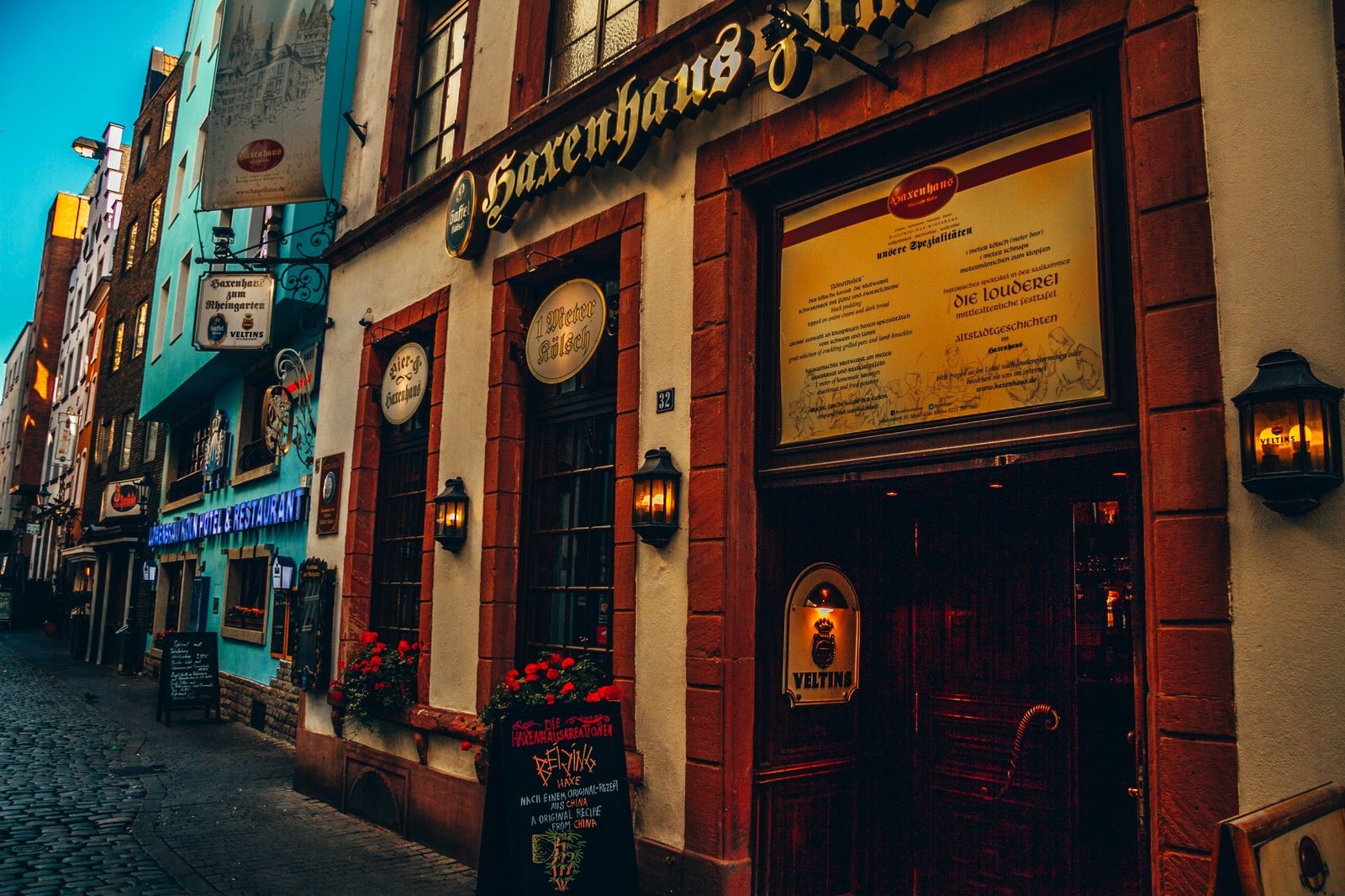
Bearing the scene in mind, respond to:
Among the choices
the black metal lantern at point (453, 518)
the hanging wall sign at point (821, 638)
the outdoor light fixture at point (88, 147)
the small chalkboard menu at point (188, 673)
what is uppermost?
the outdoor light fixture at point (88, 147)

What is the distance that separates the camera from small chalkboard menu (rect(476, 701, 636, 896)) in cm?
507

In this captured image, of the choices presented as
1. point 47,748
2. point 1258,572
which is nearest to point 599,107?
point 1258,572

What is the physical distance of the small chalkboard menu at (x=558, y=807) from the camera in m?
5.07

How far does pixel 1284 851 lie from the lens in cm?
264

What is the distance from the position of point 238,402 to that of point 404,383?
26.9 ft

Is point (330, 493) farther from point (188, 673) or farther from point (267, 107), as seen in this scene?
point (188, 673)

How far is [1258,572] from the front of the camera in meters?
3.54

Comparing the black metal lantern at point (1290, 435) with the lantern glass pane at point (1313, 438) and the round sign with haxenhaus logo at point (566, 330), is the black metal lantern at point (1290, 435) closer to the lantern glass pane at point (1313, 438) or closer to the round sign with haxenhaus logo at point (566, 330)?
the lantern glass pane at point (1313, 438)

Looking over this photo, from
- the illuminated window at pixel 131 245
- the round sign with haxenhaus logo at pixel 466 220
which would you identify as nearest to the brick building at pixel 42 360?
the illuminated window at pixel 131 245

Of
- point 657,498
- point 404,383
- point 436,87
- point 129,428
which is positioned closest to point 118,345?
point 129,428

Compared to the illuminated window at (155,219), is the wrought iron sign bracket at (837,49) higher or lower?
lower

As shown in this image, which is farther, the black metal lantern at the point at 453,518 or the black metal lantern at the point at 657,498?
the black metal lantern at the point at 453,518

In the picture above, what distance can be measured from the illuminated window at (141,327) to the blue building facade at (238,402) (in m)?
1.97

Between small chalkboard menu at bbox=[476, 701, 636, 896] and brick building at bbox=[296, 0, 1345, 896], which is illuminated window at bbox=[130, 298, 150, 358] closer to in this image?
brick building at bbox=[296, 0, 1345, 896]
